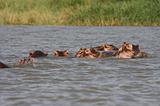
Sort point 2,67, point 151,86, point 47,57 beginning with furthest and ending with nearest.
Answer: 1. point 47,57
2. point 2,67
3. point 151,86

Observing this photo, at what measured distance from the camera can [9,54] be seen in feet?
52.2

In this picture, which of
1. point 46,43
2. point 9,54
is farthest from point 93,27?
point 9,54

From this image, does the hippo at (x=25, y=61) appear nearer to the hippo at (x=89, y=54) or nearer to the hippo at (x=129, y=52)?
the hippo at (x=89, y=54)

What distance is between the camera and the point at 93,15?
3272cm

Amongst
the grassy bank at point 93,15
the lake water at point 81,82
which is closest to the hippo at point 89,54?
the lake water at point 81,82

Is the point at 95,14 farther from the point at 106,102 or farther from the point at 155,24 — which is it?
the point at 106,102

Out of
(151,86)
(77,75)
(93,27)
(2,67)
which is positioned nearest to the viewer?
(151,86)

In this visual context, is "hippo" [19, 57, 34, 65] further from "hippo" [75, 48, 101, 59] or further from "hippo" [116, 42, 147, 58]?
"hippo" [116, 42, 147, 58]

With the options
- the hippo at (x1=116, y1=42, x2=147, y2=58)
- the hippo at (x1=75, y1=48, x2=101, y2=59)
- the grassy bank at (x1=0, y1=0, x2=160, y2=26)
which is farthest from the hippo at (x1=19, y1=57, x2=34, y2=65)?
the grassy bank at (x1=0, y1=0, x2=160, y2=26)

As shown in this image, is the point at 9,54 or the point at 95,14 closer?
the point at 9,54

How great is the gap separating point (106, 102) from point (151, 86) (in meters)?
1.62

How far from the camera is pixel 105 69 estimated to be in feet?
39.3

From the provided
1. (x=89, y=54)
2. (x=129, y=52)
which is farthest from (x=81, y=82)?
(x=129, y=52)

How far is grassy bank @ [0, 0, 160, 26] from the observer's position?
32.2m
